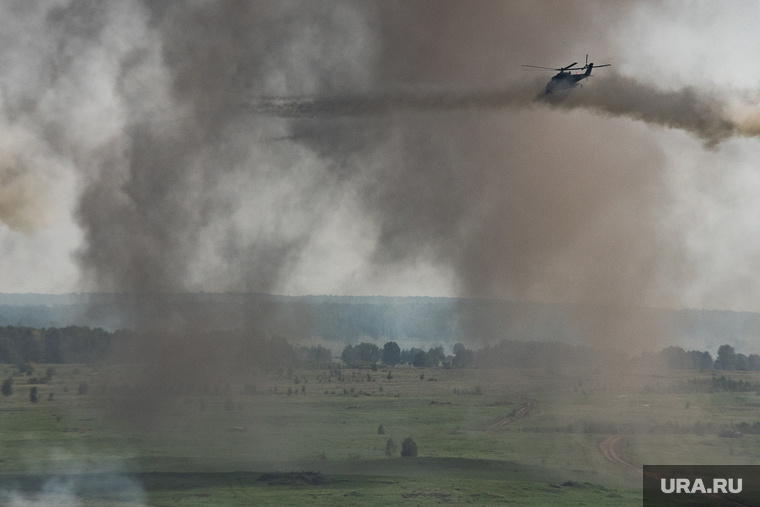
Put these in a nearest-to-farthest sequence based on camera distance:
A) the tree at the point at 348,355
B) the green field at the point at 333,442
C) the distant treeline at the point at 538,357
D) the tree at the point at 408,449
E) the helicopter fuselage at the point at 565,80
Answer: the helicopter fuselage at the point at 565,80 → the green field at the point at 333,442 → the tree at the point at 408,449 → the distant treeline at the point at 538,357 → the tree at the point at 348,355

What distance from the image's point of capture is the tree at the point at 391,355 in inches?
6669

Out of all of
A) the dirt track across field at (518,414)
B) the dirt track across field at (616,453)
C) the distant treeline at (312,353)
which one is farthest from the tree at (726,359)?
the dirt track across field at (616,453)

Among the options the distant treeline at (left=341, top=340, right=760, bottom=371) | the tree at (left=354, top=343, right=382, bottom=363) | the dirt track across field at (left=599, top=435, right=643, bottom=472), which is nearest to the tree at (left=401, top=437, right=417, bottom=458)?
the dirt track across field at (left=599, top=435, right=643, bottom=472)

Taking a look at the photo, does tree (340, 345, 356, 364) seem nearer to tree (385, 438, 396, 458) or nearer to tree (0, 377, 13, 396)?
tree (0, 377, 13, 396)

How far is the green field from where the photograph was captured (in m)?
69.9

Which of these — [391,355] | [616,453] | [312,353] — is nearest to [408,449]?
[616,453]

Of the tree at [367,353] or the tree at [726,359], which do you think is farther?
the tree at [367,353]

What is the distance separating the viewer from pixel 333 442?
3337 inches

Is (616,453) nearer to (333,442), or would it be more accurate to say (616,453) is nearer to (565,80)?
(333,442)

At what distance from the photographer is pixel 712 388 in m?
121

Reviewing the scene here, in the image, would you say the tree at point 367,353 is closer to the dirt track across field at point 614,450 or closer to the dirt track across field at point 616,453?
the dirt track across field at point 614,450

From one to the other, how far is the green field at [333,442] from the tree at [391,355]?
57.4m

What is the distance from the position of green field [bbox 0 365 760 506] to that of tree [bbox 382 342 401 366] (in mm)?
57445

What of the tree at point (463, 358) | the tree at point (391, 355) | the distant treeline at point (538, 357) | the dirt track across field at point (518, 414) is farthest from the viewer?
the tree at point (391, 355)
